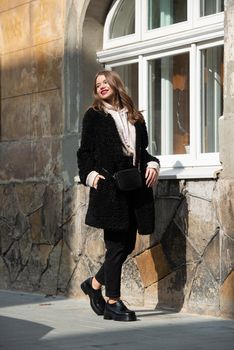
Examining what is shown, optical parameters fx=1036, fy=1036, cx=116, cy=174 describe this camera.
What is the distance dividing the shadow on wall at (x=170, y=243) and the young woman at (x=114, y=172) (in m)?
0.64

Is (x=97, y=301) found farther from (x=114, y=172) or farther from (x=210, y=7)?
(x=210, y=7)

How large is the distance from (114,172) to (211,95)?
4.86 ft

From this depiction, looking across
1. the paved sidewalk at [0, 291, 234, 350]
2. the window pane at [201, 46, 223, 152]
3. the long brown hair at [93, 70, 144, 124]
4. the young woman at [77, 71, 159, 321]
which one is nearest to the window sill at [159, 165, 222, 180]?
the window pane at [201, 46, 223, 152]

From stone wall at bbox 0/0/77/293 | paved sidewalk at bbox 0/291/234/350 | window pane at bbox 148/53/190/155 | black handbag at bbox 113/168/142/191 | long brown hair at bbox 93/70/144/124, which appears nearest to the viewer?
paved sidewalk at bbox 0/291/234/350

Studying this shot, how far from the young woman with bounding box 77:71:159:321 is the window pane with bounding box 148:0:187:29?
4.73ft

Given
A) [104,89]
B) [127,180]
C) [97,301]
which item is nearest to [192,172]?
[127,180]

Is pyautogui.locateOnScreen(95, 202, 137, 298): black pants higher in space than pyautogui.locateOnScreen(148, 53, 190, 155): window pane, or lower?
lower

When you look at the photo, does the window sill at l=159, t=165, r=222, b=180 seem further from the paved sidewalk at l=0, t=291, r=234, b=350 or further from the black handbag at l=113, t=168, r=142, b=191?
the paved sidewalk at l=0, t=291, r=234, b=350

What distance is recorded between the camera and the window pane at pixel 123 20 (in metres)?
10.2

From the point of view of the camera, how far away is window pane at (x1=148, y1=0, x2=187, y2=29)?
9.58 meters

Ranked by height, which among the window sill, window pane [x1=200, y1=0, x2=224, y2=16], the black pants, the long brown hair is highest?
window pane [x1=200, y1=0, x2=224, y2=16]

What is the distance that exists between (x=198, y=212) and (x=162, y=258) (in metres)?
0.62

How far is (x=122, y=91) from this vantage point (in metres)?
8.45

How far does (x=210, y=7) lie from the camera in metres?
9.22
